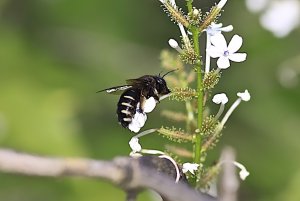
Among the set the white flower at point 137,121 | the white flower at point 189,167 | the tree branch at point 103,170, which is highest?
the white flower at point 137,121

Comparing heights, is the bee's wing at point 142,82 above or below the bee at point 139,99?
above

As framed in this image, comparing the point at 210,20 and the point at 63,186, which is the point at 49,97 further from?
the point at 210,20

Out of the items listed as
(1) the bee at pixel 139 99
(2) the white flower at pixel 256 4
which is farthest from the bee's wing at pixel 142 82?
(2) the white flower at pixel 256 4

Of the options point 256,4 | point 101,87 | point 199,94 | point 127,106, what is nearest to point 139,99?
point 127,106

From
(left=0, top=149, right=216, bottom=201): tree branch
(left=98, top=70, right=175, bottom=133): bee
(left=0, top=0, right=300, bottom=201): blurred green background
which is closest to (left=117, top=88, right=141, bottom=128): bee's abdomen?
(left=98, top=70, right=175, bottom=133): bee

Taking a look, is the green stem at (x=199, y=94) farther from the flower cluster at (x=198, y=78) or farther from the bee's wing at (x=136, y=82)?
the bee's wing at (x=136, y=82)

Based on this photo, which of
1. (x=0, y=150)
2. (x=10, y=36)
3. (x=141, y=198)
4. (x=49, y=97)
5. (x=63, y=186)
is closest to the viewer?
(x=0, y=150)

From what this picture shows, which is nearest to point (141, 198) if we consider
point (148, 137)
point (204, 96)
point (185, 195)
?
point (148, 137)
